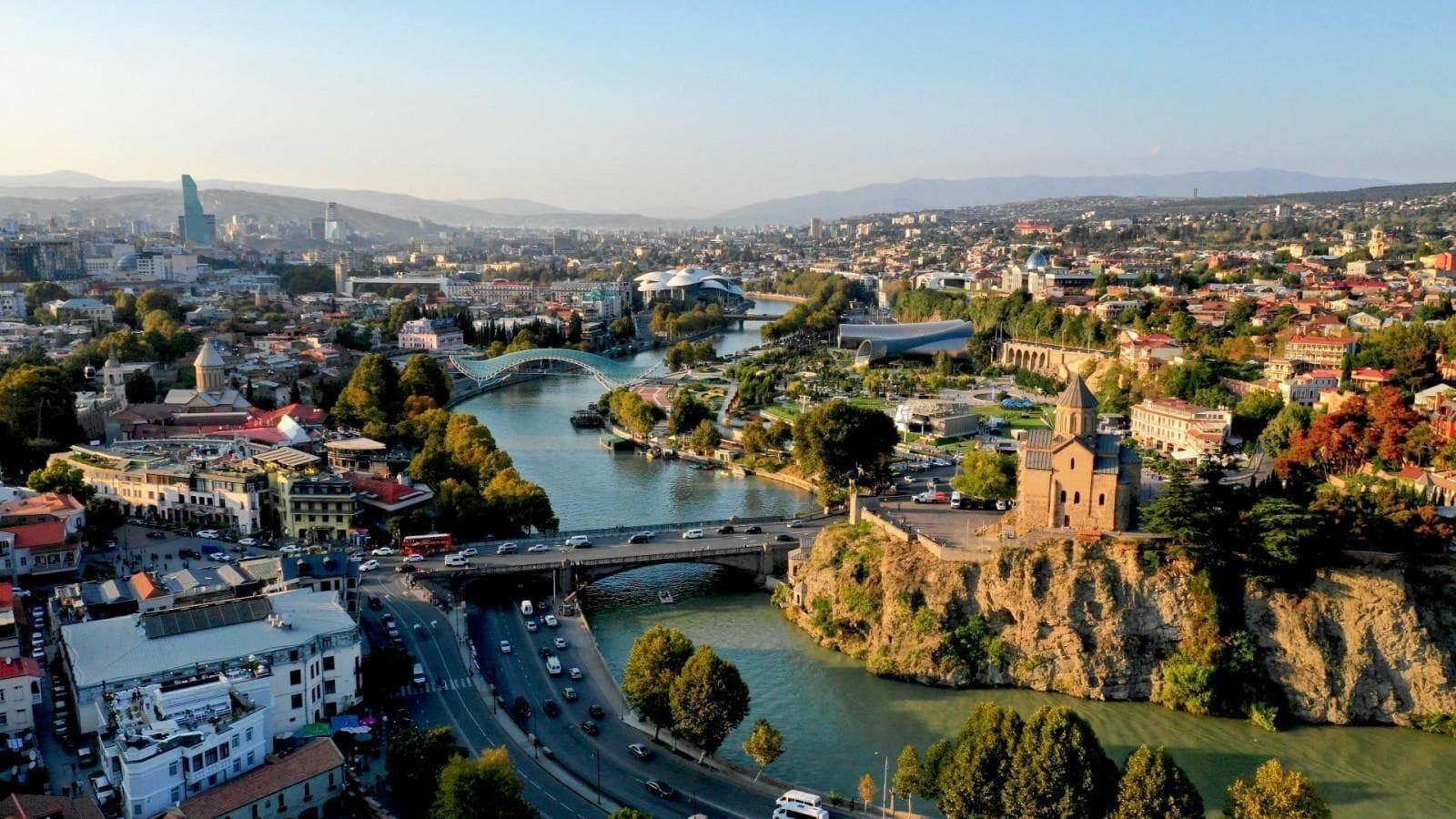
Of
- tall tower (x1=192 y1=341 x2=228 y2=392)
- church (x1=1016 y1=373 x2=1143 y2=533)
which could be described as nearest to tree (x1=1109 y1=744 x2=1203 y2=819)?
church (x1=1016 y1=373 x2=1143 y2=533)

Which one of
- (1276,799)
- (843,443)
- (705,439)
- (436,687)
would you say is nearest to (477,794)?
(436,687)

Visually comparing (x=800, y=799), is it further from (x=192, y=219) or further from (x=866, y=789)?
(x=192, y=219)

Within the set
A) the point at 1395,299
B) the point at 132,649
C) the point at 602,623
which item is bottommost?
the point at 602,623

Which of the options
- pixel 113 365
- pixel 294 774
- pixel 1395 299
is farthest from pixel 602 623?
pixel 1395 299

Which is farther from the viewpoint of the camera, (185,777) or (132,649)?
(132,649)

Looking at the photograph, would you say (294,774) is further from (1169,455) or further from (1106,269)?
(1106,269)

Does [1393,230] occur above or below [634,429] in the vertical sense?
above

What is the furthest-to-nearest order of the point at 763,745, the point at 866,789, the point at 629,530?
the point at 629,530, the point at 763,745, the point at 866,789
